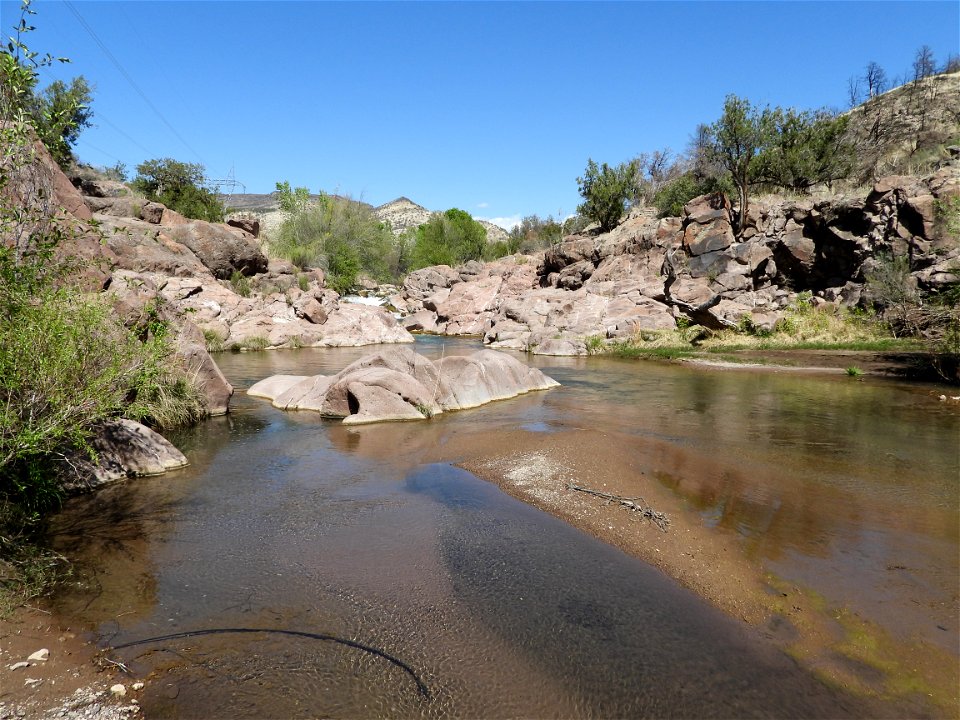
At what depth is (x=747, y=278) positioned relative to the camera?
1153 inches

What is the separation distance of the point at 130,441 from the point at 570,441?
6.97 m

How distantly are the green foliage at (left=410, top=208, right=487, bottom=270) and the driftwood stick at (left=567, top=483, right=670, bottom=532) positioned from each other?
56651 millimetres

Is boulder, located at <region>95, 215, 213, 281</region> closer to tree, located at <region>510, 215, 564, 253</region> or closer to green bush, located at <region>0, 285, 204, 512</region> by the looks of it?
green bush, located at <region>0, 285, 204, 512</region>

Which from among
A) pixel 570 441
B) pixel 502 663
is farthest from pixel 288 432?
pixel 502 663

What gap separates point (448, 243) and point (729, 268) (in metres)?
41.0

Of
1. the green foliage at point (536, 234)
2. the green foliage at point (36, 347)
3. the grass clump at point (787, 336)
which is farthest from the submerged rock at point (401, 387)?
the green foliage at point (536, 234)

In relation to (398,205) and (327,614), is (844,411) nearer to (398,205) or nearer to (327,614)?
(327,614)

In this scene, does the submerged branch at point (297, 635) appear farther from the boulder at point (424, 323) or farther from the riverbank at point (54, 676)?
the boulder at point (424, 323)

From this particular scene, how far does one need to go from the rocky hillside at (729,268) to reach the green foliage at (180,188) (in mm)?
17473

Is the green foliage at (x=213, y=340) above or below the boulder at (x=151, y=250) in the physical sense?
below

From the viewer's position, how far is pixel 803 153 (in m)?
35.8

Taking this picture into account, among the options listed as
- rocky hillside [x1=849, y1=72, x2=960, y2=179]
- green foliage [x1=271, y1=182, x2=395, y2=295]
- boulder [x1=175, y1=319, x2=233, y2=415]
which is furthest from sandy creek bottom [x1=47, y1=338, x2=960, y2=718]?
green foliage [x1=271, y1=182, x2=395, y2=295]

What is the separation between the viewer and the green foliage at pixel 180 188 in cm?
3950

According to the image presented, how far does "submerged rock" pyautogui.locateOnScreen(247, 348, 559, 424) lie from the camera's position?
39.3 ft
